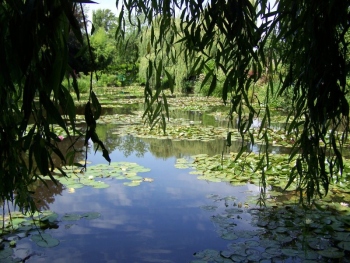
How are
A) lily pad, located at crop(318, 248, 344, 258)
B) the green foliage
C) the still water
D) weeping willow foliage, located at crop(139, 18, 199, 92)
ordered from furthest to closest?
the green foliage, the still water, lily pad, located at crop(318, 248, 344, 258), weeping willow foliage, located at crop(139, 18, 199, 92)

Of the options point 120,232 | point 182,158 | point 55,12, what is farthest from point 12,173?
point 182,158

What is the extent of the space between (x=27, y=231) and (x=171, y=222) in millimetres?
840

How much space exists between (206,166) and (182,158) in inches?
16.7

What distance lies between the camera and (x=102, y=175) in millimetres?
3334

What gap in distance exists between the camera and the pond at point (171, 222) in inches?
77.2

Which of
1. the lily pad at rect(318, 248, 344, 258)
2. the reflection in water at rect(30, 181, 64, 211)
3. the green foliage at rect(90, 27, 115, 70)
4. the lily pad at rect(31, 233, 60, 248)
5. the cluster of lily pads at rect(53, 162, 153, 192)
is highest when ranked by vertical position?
the green foliage at rect(90, 27, 115, 70)

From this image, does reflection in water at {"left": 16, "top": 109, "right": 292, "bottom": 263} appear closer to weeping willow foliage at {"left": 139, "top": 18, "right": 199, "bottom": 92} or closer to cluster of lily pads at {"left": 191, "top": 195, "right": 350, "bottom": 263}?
cluster of lily pads at {"left": 191, "top": 195, "right": 350, "bottom": 263}

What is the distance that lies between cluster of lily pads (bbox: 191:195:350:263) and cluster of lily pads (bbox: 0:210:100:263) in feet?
2.65

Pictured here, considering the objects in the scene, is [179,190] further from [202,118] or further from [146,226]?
[202,118]

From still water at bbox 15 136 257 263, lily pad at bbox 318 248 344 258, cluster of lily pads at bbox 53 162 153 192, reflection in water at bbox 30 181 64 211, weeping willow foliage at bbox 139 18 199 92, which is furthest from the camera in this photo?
cluster of lily pads at bbox 53 162 153 192

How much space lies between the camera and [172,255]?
6.57ft

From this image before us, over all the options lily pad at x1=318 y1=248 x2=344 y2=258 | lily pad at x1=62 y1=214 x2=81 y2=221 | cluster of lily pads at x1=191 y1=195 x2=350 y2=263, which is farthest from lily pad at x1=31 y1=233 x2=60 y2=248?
lily pad at x1=318 y1=248 x2=344 y2=258

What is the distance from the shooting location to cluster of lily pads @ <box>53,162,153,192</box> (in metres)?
3.08

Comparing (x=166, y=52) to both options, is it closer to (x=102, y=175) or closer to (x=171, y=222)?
(x=171, y=222)
